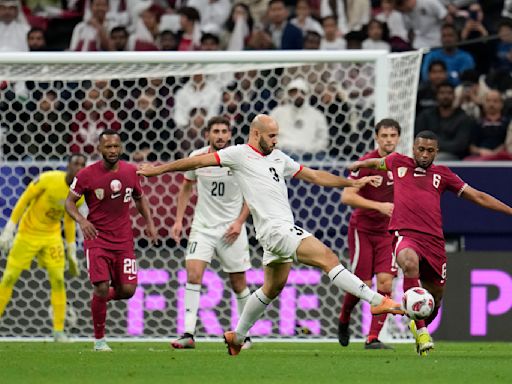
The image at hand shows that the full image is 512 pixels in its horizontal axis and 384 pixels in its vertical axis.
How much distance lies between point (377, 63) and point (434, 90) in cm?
342

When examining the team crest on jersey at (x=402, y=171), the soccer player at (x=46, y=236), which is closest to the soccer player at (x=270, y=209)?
the team crest on jersey at (x=402, y=171)

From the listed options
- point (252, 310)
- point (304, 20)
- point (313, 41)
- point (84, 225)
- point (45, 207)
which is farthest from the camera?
point (304, 20)

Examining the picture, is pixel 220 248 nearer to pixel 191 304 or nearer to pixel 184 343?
pixel 191 304

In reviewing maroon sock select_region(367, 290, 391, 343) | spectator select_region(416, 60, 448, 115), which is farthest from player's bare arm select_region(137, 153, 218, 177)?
spectator select_region(416, 60, 448, 115)

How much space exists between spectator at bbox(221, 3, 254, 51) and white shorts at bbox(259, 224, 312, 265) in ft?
27.7

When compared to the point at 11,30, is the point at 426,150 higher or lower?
lower

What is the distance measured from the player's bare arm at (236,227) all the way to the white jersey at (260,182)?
74.6 inches

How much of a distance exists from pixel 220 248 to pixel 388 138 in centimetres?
196

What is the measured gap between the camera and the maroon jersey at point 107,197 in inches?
475

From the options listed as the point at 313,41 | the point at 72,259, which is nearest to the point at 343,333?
the point at 72,259

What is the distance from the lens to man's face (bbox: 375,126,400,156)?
1221cm

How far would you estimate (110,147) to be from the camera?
39.2 ft

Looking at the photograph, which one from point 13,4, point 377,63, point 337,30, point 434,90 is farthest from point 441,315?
point 13,4

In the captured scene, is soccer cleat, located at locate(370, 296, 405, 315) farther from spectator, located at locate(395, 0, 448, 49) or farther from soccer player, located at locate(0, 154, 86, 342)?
spectator, located at locate(395, 0, 448, 49)
